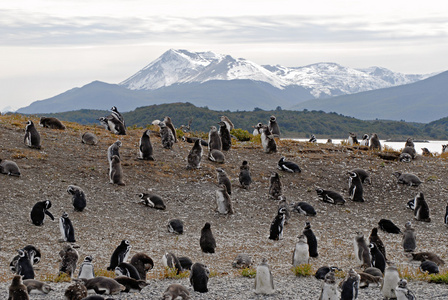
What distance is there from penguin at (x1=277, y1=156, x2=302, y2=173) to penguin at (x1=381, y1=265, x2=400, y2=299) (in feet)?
39.8

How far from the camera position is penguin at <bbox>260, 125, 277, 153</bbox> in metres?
24.9

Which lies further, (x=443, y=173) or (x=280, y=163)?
(x=443, y=173)

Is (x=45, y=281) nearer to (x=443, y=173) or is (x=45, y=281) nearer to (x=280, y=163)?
(x=280, y=163)

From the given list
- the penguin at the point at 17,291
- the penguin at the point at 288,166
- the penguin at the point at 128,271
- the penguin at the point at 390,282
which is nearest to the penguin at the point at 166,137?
the penguin at the point at 288,166

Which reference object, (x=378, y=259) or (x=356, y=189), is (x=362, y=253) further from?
(x=356, y=189)

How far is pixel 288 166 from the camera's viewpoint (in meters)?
23.1

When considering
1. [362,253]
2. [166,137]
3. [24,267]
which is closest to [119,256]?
[24,267]

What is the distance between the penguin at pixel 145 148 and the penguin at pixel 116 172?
7.21 ft

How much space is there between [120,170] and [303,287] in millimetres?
9963

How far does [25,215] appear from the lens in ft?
54.4

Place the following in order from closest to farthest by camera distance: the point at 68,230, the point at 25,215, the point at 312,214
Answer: the point at 68,230 < the point at 25,215 < the point at 312,214

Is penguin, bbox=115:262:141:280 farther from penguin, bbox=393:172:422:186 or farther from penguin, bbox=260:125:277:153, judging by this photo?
penguin, bbox=393:172:422:186

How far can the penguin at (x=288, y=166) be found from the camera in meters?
23.1

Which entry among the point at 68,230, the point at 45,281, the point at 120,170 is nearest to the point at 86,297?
the point at 45,281
